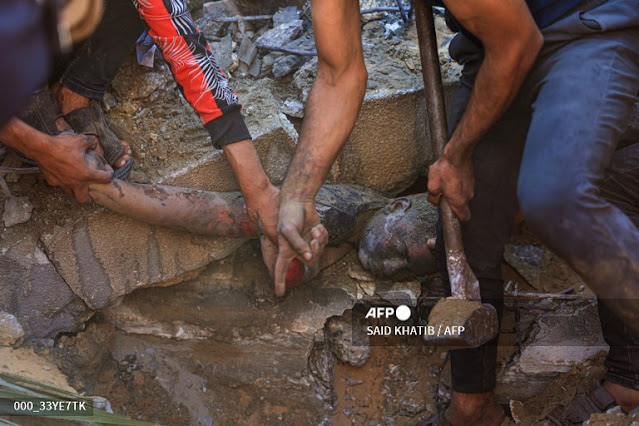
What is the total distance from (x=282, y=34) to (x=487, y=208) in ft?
4.76

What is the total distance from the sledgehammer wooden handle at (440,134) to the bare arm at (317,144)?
0.95ft

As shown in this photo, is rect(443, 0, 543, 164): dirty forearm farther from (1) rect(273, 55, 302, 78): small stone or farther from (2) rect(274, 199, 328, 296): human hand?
(1) rect(273, 55, 302, 78): small stone

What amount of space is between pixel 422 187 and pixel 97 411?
187 centimetres

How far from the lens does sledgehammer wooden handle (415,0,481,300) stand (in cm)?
229

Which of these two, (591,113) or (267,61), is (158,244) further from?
(591,113)

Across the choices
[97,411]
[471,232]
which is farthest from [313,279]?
[97,411]

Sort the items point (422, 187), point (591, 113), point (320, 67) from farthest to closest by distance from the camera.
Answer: point (422, 187) < point (320, 67) < point (591, 113)

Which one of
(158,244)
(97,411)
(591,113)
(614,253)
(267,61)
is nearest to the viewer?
(614,253)

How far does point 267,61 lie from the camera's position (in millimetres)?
3117

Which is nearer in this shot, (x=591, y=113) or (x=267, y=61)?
(x=591, y=113)

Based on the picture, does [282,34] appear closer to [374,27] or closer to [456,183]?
[374,27]

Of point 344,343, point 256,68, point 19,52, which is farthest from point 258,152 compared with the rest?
point 19,52

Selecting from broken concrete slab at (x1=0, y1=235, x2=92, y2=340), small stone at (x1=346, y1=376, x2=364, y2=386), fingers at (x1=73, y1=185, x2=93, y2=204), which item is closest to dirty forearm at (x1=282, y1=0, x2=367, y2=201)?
fingers at (x1=73, y1=185, x2=93, y2=204)

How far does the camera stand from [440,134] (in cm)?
245
